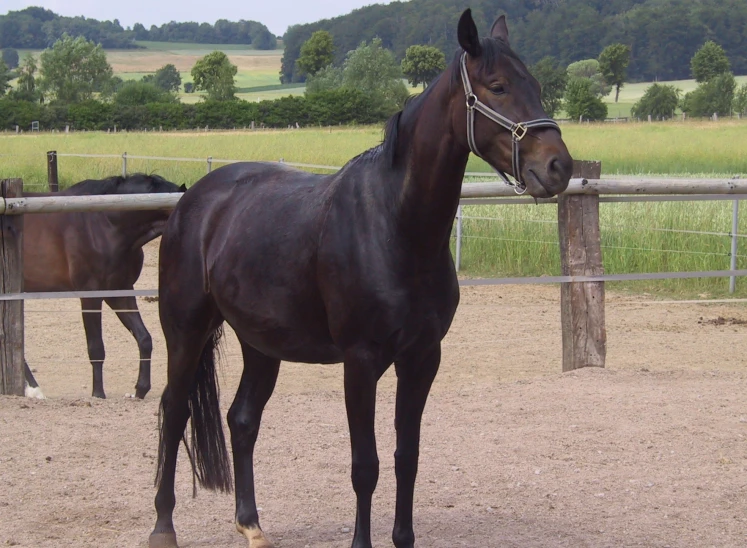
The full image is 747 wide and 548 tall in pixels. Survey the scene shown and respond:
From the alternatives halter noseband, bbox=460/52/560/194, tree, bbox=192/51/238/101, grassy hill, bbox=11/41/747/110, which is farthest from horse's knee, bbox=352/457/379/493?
grassy hill, bbox=11/41/747/110

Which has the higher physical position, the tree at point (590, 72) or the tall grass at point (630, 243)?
the tree at point (590, 72)

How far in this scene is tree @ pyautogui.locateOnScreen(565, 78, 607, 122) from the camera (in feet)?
168

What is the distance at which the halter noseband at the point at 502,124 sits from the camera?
2.51m

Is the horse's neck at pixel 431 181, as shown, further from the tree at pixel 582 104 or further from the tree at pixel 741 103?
the tree at pixel 741 103

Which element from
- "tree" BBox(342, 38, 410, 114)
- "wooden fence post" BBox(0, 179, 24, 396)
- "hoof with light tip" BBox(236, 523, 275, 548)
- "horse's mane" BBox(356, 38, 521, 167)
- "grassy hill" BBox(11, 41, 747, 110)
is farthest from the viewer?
"grassy hill" BBox(11, 41, 747, 110)

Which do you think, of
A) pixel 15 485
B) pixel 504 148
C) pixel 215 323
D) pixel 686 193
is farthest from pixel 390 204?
pixel 686 193

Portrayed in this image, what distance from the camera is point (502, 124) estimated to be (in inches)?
101

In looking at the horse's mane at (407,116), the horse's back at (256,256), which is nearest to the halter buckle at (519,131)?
the horse's mane at (407,116)

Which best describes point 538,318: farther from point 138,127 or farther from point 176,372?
point 138,127

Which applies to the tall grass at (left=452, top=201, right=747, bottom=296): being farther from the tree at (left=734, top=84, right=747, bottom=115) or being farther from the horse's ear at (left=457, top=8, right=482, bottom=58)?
the tree at (left=734, top=84, right=747, bottom=115)

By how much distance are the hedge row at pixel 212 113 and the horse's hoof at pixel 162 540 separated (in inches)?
1632

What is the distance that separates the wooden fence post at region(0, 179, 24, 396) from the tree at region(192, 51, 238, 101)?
61.1 m

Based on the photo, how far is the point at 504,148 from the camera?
258 cm

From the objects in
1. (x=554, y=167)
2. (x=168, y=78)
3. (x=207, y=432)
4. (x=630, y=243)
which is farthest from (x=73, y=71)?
(x=554, y=167)
